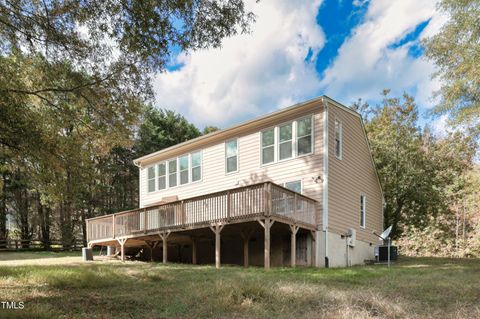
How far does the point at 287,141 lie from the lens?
1415 centimetres

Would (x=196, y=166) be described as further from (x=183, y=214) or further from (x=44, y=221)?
(x=44, y=221)

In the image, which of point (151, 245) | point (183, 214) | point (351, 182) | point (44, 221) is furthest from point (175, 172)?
point (44, 221)

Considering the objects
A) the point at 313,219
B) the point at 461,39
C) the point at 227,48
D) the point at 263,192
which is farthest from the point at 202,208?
the point at 461,39

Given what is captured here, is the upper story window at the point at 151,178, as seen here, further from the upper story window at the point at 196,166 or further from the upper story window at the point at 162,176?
the upper story window at the point at 196,166

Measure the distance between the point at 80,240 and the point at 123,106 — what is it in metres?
22.8

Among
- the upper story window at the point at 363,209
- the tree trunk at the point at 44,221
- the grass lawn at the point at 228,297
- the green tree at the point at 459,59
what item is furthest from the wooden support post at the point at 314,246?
the tree trunk at the point at 44,221

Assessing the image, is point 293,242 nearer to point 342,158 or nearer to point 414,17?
point 342,158

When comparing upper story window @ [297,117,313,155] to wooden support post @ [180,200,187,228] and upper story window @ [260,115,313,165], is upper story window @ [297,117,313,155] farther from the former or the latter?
wooden support post @ [180,200,187,228]

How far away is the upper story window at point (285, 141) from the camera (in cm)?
1408

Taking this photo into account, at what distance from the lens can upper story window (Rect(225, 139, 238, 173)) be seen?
15.7m

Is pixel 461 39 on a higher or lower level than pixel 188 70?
higher

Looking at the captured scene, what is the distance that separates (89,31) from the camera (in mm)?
7004

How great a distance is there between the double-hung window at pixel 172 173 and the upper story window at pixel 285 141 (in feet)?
19.9

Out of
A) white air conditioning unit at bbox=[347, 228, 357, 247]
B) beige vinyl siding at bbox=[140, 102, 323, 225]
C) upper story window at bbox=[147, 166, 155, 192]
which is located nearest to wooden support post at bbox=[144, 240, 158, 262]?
beige vinyl siding at bbox=[140, 102, 323, 225]
